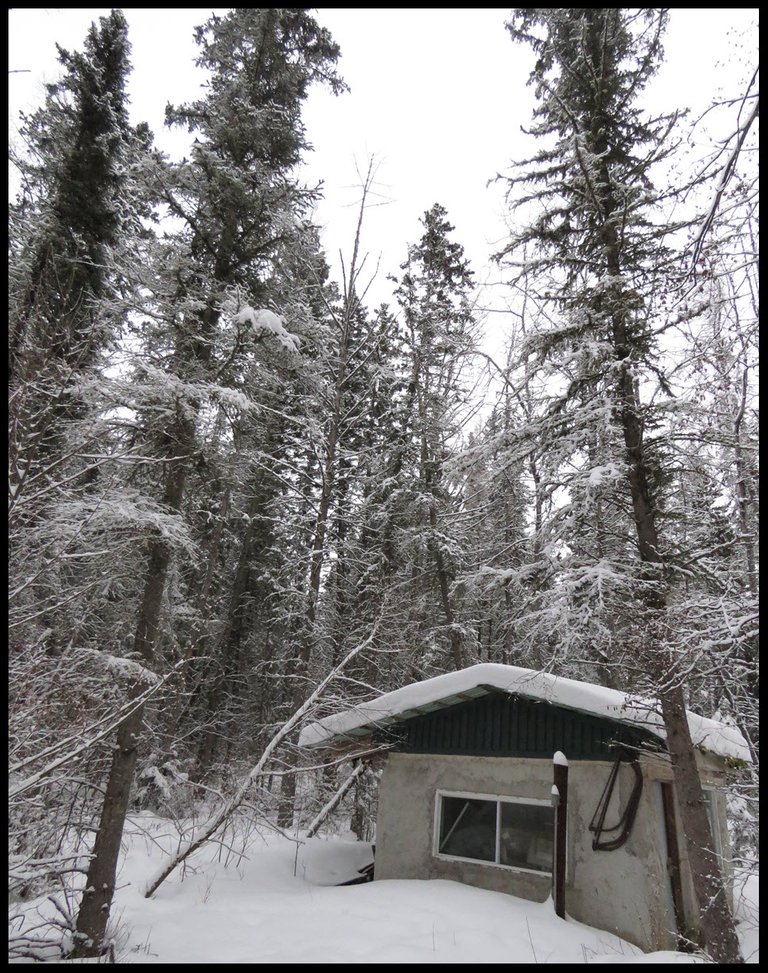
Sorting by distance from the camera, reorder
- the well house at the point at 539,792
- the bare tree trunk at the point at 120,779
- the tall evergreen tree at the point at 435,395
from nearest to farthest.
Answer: the bare tree trunk at the point at 120,779 → the well house at the point at 539,792 → the tall evergreen tree at the point at 435,395

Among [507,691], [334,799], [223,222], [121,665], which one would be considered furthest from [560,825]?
[223,222]

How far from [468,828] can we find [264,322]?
31.6 feet

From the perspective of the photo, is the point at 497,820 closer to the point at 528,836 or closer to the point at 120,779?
the point at 528,836

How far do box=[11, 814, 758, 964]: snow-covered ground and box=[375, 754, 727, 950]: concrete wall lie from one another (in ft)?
1.51

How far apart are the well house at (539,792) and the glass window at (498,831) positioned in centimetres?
A: 2

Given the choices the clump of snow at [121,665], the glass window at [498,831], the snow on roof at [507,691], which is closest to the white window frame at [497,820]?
the glass window at [498,831]

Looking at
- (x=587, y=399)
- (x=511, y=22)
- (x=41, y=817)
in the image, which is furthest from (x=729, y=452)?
(x=41, y=817)

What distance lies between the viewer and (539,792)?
9.62 m

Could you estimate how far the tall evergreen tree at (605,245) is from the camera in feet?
29.6

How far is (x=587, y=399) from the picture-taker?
31.9ft

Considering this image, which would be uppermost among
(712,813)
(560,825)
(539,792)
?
(539,792)

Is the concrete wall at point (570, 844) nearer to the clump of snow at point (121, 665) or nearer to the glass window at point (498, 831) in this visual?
the glass window at point (498, 831)

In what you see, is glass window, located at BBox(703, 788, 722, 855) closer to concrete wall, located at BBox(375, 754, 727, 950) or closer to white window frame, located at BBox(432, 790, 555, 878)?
concrete wall, located at BBox(375, 754, 727, 950)

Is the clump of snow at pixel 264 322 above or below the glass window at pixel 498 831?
above
